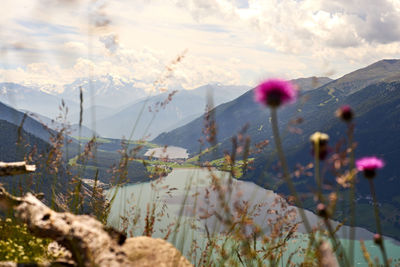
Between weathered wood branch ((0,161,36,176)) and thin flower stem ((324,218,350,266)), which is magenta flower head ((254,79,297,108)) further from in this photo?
weathered wood branch ((0,161,36,176))

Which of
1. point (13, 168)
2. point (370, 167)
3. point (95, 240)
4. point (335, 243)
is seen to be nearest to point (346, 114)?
point (370, 167)

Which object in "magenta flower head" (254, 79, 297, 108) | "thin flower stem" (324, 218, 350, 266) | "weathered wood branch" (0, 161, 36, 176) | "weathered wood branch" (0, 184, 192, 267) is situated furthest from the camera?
"weathered wood branch" (0, 161, 36, 176)

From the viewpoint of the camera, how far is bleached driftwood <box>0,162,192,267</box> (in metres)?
3.46

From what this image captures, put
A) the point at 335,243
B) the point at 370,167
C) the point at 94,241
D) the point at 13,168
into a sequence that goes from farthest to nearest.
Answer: the point at 13,168, the point at 94,241, the point at 335,243, the point at 370,167

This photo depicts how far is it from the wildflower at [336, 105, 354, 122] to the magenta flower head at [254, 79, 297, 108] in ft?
1.14

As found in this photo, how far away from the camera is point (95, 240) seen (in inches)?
141

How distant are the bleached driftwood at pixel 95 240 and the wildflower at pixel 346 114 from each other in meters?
2.34

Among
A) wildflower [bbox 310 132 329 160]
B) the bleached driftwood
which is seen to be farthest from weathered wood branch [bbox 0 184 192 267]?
wildflower [bbox 310 132 329 160]

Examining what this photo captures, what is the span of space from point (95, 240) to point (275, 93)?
2566 mm

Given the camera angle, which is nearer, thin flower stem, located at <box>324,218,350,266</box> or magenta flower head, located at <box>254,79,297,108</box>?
magenta flower head, located at <box>254,79,297,108</box>

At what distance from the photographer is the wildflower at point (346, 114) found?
6.83ft

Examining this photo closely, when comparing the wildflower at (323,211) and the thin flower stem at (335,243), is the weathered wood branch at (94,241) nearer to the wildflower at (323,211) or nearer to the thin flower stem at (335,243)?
the thin flower stem at (335,243)

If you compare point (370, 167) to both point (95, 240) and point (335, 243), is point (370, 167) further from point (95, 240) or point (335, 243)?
point (95, 240)

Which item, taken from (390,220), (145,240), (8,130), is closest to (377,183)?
(390,220)
